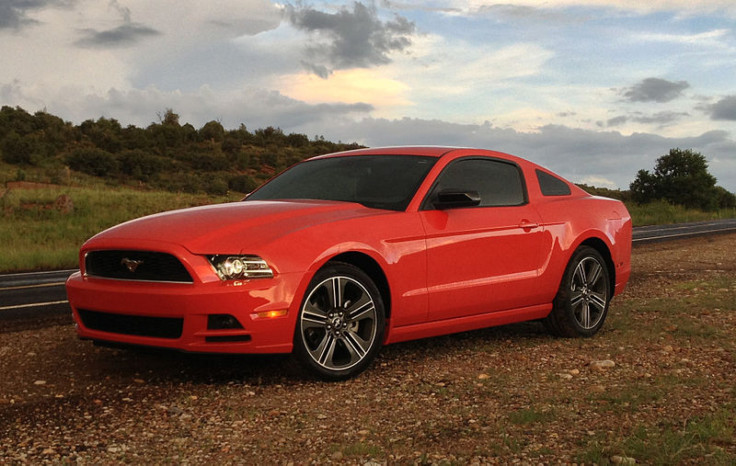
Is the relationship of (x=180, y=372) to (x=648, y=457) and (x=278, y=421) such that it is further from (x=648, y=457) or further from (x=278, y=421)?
(x=648, y=457)

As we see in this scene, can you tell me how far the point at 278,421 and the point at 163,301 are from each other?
3.45 ft

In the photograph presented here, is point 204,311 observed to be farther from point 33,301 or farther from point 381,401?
point 33,301

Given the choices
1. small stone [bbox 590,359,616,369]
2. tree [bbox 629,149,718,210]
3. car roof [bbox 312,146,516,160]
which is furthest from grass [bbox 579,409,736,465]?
tree [bbox 629,149,718,210]

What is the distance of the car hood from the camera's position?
5090 mm

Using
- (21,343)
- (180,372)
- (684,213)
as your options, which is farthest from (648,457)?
(684,213)

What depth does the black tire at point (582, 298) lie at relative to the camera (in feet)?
23.1

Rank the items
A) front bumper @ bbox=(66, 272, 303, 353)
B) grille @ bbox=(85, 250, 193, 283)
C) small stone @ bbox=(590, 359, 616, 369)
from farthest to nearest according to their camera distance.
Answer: small stone @ bbox=(590, 359, 616, 369) < grille @ bbox=(85, 250, 193, 283) < front bumper @ bbox=(66, 272, 303, 353)

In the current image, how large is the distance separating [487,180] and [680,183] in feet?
163

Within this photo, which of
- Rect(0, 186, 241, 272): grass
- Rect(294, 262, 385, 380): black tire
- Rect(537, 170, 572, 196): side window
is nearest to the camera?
Rect(294, 262, 385, 380): black tire

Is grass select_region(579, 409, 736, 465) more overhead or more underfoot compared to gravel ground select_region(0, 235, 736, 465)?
more overhead

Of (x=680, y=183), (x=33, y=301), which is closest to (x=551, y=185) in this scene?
(x=33, y=301)

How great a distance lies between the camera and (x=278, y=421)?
15.0 ft

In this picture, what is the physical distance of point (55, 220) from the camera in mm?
26797

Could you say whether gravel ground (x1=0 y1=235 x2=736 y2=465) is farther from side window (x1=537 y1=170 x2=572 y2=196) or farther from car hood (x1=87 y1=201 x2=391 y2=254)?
side window (x1=537 y1=170 x2=572 y2=196)
